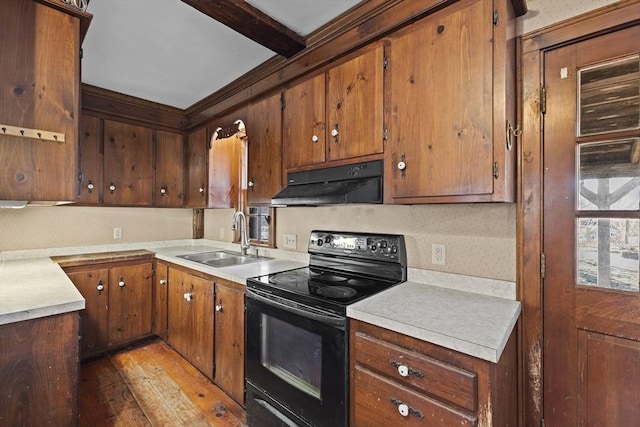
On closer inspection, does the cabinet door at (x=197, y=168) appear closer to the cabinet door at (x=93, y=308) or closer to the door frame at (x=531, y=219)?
the cabinet door at (x=93, y=308)

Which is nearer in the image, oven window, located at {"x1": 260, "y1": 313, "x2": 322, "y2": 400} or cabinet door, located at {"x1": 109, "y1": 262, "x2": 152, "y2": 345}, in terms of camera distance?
oven window, located at {"x1": 260, "y1": 313, "x2": 322, "y2": 400}

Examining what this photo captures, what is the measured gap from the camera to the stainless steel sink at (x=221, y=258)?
274 cm

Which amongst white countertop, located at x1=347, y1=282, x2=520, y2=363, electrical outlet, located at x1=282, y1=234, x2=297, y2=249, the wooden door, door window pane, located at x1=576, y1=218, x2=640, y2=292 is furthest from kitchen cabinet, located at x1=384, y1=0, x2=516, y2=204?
electrical outlet, located at x1=282, y1=234, x2=297, y2=249

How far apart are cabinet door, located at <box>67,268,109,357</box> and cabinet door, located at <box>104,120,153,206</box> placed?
2.44ft

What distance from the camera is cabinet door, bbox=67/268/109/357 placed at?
8.69 feet

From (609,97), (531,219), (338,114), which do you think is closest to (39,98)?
(338,114)

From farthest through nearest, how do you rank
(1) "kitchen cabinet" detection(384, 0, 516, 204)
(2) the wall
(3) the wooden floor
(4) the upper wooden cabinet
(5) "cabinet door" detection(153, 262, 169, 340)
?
(5) "cabinet door" detection(153, 262, 169, 340), (2) the wall, (3) the wooden floor, (4) the upper wooden cabinet, (1) "kitchen cabinet" detection(384, 0, 516, 204)

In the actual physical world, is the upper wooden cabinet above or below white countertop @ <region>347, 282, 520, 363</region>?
above

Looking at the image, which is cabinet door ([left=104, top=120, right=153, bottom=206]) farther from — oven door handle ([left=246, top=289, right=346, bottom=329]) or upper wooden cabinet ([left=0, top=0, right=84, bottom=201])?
oven door handle ([left=246, top=289, right=346, bottom=329])

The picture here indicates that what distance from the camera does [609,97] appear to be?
1.25 m

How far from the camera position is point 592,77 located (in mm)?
1288

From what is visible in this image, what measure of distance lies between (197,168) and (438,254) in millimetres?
2595

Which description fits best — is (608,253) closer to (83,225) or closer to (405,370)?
(405,370)

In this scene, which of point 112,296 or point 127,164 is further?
point 127,164
